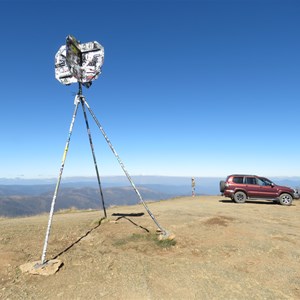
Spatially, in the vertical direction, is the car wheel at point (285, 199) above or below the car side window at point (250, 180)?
below

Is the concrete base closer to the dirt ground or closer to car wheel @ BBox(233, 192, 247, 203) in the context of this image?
the dirt ground

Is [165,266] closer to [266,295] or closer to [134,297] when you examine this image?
[134,297]

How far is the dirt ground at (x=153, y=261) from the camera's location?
664 centimetres

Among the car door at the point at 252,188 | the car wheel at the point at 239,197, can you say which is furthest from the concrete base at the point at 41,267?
the car door at the point at 252,188

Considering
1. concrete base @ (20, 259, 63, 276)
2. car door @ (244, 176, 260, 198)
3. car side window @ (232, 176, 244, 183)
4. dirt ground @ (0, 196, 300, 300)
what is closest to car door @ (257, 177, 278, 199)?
car door @ (244, 176, 260, 198)

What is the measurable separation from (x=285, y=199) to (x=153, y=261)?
19.3 m

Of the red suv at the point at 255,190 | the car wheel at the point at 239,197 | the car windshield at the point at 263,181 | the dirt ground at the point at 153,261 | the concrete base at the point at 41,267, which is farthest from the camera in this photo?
the car windshield at the point at 263,181

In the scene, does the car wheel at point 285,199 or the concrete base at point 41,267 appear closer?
the concrete base at point 41,267

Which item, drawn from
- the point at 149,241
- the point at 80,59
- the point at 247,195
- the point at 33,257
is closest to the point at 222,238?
the point at 149,241

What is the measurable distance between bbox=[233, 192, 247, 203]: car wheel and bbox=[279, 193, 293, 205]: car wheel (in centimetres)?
286

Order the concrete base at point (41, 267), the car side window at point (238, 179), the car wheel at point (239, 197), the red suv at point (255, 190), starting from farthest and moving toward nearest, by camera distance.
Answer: the car side window at point (238, 179) → the car wheel at point (239, 197) → the red suv at point (255, 190) → the concrete base at point (41, 267)

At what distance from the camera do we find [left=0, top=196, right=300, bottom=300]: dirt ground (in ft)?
21.8

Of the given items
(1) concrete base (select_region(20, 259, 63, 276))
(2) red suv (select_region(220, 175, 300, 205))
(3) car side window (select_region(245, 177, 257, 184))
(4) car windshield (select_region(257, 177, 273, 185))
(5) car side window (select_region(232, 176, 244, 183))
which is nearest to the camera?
(1) concrete base (select_region(20, 259, 63, 276))

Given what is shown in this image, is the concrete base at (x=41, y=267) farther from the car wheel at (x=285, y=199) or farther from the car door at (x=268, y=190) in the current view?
the car wheel at (x=285, y=199)
